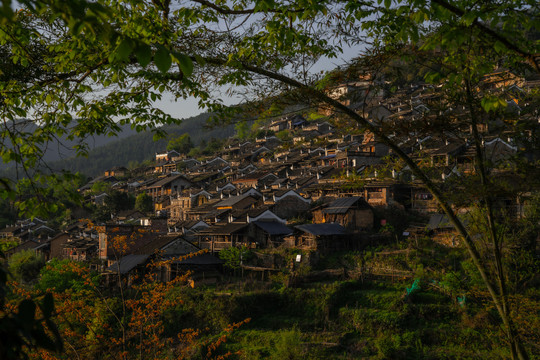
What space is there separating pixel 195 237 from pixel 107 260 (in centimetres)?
802

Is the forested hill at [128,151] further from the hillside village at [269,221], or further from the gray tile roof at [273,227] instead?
the gray tile roof at [273,227]

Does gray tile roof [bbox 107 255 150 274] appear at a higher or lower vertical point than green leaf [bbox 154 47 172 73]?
lower

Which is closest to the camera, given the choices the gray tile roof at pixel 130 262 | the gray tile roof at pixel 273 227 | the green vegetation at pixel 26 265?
the gray tile roof at pixel 130 262

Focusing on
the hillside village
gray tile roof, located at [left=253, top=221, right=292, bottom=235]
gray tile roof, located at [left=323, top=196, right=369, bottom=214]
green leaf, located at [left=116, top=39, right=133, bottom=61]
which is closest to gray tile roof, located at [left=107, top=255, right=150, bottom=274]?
the hillside village

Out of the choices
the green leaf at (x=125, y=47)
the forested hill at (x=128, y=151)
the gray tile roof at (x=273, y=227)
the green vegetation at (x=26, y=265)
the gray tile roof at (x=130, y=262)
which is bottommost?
the green vegetation at (x=26, y=265)

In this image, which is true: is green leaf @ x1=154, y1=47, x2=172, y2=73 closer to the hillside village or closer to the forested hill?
the hillside village

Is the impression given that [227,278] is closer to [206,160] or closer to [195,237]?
[195,237]

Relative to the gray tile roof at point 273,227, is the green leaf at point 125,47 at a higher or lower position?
higher

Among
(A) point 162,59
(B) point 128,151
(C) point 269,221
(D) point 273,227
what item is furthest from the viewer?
(B) point 128,151

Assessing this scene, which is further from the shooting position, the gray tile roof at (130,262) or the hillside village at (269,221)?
the hillside village at (269,221)

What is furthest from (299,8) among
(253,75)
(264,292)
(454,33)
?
(264,292)

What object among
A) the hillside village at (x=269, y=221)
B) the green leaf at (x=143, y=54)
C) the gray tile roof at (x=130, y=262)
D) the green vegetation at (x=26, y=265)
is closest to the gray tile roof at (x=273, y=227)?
the hillside village at (x=269, y=221)

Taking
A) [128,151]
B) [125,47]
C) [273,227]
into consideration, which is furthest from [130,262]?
[128,151]

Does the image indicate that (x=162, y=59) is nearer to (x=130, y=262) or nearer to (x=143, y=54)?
(x=143, y=54)
